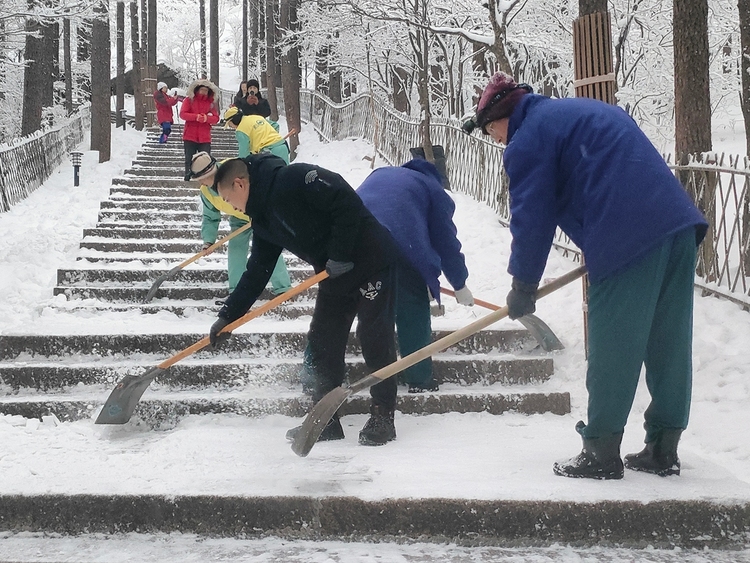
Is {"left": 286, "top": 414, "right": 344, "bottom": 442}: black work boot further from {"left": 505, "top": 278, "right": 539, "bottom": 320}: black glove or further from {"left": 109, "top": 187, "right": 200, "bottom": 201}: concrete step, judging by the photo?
{"left": 109, "top": 187, "right": 200, "bottom": 201}: concrete step

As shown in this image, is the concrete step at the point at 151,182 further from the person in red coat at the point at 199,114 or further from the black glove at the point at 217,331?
the black glove at the point at 217,331

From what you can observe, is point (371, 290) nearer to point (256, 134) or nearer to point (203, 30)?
point (256, 134)

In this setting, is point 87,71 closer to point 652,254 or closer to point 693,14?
point 693,14

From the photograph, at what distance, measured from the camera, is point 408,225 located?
430 cm

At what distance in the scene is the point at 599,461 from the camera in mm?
3148

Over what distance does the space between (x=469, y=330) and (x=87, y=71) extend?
34129 mm

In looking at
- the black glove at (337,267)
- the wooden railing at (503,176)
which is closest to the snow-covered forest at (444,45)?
the wooden railing at (503,176)

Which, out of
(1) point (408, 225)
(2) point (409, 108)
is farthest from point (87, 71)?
(1) point (408, 225)

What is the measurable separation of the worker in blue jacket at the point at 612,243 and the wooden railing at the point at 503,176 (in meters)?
1.83

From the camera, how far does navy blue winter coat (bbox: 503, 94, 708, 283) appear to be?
296cm

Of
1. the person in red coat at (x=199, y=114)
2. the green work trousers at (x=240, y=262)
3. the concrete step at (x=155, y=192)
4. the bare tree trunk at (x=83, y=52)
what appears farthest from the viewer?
the bare tree trunk at (x=83, y=52)

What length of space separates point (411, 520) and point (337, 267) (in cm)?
128

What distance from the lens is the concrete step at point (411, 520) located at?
2.94 metres

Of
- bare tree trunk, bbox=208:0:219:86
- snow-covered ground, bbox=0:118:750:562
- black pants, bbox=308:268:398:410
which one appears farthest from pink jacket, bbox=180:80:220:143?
bare tree trunk, bbox=208:0:219:86
